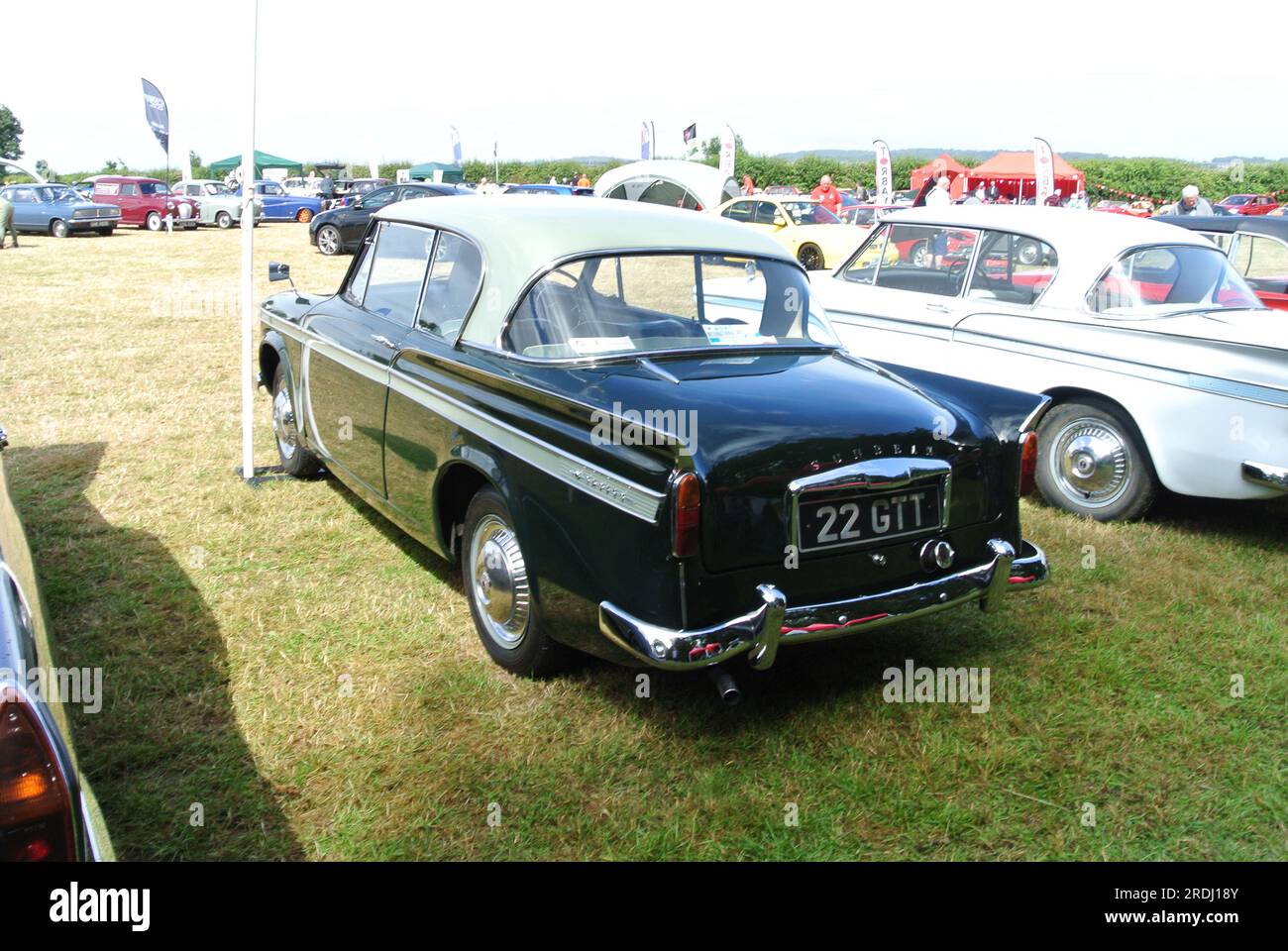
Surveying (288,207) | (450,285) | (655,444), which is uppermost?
(288,207)

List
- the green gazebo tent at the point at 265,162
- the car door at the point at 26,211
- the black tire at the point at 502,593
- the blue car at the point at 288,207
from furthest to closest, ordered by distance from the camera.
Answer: the green gazebo tent at the point at 265,162 < the blue car at the point at 288,207 < the car door at the point at 26,211 < the black tire at the point at 502,593

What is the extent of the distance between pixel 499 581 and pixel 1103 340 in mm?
3809

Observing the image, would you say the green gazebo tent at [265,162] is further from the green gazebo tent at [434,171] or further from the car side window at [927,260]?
the car side window at [927,260]

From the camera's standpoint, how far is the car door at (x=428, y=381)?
161 inches

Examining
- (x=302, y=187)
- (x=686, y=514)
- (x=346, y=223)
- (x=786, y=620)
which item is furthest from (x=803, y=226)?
(x=302, y=187)

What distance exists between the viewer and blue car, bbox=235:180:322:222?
32.9 meters

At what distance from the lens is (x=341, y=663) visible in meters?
3.95

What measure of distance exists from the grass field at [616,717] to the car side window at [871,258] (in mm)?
2319

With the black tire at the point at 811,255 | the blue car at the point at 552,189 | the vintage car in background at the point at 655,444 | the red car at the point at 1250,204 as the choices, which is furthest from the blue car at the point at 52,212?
the red car at the point at 1250,204

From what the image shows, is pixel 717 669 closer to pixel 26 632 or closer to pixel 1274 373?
pixel 26 632

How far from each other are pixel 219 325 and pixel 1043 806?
11261 mm

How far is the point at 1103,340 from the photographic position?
5645 millimetres

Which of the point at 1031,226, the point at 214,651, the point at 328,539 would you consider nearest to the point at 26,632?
the point at 214,651

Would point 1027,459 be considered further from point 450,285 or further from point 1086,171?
point 1086,171
